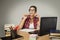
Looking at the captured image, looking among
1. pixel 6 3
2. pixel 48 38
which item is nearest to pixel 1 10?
pixel 6 3

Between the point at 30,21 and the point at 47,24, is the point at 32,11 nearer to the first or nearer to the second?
the point at 30,21

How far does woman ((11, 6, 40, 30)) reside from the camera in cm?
172

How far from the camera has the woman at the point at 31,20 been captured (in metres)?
1.72

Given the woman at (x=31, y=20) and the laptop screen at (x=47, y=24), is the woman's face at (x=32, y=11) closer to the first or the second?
the woman at (x=31, y=20)

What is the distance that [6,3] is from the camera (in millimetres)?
1738

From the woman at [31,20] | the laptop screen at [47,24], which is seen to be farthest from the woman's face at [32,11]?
the laptop screen at [47,24]

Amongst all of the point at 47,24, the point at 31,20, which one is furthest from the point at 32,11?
the point at 47,24

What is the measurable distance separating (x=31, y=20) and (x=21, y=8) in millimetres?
198

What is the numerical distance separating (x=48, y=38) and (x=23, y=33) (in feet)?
1.00

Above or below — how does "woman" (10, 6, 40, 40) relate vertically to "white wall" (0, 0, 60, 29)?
below

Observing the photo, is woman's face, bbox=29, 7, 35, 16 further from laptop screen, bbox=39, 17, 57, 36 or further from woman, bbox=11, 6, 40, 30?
laptop screen, bbox=39, 17, 57, 36

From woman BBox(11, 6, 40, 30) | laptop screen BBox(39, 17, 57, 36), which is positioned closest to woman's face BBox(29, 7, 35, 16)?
woman BBox(11, 6, 40, 30)

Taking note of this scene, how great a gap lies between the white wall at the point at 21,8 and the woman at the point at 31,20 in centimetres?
5

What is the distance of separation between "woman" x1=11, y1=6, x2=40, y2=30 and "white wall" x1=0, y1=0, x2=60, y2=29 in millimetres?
51
